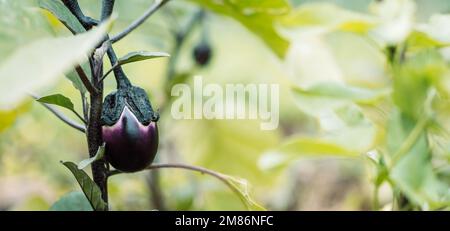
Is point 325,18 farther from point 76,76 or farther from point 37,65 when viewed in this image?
point 37,65

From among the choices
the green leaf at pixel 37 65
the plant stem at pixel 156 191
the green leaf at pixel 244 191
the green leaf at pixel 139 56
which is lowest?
the plant stem at pixel 156 191

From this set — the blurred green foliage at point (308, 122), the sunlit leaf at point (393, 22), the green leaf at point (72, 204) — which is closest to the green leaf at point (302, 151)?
the blurred green foliage at point (308, 122)

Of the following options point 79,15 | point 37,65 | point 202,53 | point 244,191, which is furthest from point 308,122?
point 37,65

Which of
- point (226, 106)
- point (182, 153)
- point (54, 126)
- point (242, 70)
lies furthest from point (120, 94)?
point (242, 70)

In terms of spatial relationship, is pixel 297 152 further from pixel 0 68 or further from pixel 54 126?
pixel 54 126

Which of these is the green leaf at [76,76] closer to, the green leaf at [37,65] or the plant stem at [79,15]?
the plant stem at [79,15]
